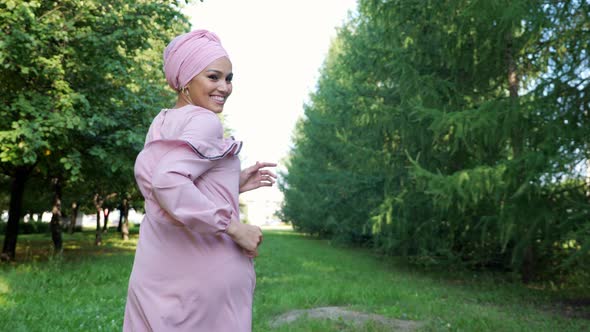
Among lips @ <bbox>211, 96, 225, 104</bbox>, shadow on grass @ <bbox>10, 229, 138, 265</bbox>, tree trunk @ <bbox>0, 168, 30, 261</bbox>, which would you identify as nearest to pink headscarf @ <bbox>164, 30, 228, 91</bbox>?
lips @ <bbox>211, 96, 225, 104</bbox>

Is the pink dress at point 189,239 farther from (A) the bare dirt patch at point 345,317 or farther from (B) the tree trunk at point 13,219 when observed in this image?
(B) the tree trunk at point 13,219

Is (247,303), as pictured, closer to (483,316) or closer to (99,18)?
(483,316)

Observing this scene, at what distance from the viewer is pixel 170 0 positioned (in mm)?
11484

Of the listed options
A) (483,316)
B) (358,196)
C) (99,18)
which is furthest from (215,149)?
(358,196)

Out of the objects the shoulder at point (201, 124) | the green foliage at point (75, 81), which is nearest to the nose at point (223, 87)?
the shoulder at point (201, 124)

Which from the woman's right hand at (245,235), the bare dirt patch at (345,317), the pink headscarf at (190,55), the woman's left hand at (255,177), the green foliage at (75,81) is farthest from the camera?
the green foliage at (75,81)

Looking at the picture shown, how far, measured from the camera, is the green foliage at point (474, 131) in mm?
8875

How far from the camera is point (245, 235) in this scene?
1.77 meters

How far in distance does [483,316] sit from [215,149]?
23.2 feet

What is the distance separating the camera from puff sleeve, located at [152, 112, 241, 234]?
1633mm

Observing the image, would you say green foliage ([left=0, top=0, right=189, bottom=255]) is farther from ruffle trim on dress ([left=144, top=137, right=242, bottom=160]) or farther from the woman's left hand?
ruffle trim on dress ([left=144, top=137, right=242, bottom=160])

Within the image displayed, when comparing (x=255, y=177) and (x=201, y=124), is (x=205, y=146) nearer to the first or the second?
(x=201, y=124)

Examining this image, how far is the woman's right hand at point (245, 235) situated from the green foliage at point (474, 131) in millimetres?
6877

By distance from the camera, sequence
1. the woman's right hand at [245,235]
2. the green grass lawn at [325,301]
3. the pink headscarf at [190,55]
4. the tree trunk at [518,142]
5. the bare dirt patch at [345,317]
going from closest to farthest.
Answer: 1. the woman's right hand at [245,235]
2. the pink headscarf at [190,55]
3. the green grass lawn at [325,301]
4. the bare dirt patch at [345,317]
5. the tree trunk at [518,142]
